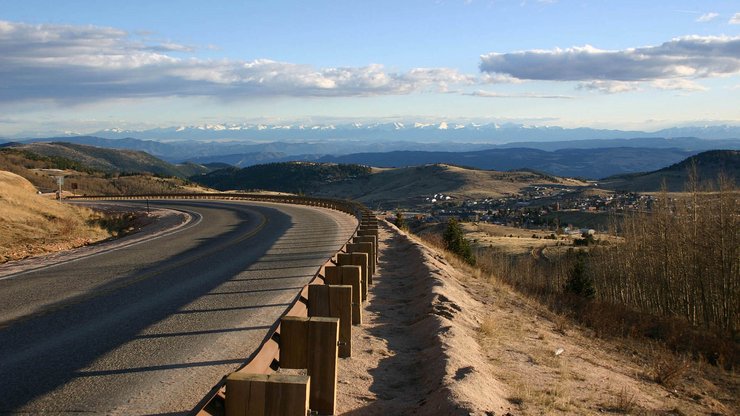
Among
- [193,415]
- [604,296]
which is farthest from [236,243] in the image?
[604,296]

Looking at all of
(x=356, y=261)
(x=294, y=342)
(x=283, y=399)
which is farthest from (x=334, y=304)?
(x=356, y=261)

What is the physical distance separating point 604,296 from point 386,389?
132 ft

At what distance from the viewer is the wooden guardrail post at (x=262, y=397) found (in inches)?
153

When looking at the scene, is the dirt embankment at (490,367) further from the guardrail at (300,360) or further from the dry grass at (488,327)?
the guardrail at (300,360)

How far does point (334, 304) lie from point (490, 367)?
2.36 m

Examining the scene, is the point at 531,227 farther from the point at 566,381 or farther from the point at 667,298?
the point at 566,381

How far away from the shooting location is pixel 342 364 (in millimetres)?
7422

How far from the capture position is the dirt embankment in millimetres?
6543

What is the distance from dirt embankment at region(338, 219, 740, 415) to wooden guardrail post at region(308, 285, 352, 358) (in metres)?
0.46

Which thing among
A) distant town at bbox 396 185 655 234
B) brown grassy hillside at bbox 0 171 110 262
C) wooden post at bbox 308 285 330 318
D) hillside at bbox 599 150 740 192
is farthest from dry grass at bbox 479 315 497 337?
hillside at bbox 599 150 740 192

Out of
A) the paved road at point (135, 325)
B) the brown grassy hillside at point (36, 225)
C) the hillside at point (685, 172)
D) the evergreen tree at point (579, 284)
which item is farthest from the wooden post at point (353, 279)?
the hillside at point (685, 172)

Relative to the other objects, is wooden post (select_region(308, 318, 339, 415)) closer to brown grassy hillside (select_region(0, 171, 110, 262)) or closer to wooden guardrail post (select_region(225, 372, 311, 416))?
wooden guardrail post (select_region(225, 372, 311, 416))

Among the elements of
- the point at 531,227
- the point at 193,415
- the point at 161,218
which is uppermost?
the point at 193,415

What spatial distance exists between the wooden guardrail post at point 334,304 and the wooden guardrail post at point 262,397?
325 centimetres
